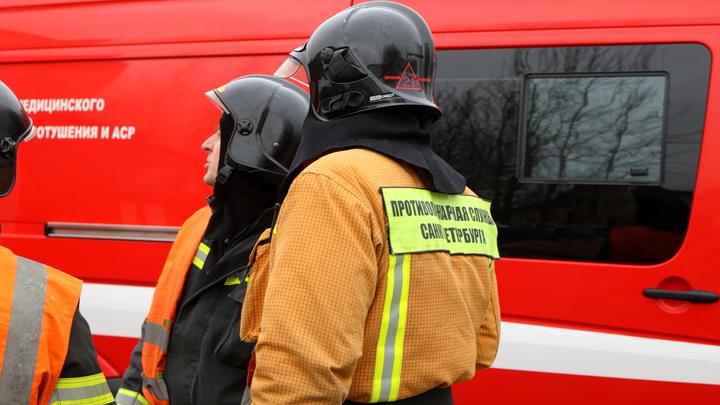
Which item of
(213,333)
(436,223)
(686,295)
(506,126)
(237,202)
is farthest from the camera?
(506,126)

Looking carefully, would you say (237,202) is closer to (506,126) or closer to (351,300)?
(351,300)

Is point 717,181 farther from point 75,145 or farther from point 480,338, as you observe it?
point 75,145

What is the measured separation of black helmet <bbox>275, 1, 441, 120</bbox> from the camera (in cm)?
170

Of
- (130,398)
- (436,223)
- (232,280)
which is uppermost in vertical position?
(436,223)

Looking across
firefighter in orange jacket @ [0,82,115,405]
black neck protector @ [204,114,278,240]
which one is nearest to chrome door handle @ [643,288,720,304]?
black neck protector @ [204,114,278,240]

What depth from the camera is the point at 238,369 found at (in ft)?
6.50

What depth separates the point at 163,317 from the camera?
7.37 feet

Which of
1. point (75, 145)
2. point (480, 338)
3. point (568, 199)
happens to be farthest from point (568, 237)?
point (75, 145)

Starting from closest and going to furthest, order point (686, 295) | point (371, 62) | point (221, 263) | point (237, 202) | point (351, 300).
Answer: point (351, 300) < point (371, 62) < point (221, 263) < point (237, 202) < point (686, 295)

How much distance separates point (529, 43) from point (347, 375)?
1.91 meters

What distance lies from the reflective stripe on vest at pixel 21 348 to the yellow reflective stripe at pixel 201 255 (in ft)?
2.94

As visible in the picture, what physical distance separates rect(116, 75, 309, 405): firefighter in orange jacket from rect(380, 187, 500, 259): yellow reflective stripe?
2.07 ft

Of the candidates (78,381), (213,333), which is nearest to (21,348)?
(78,381)

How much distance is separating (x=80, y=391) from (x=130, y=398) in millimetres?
914
